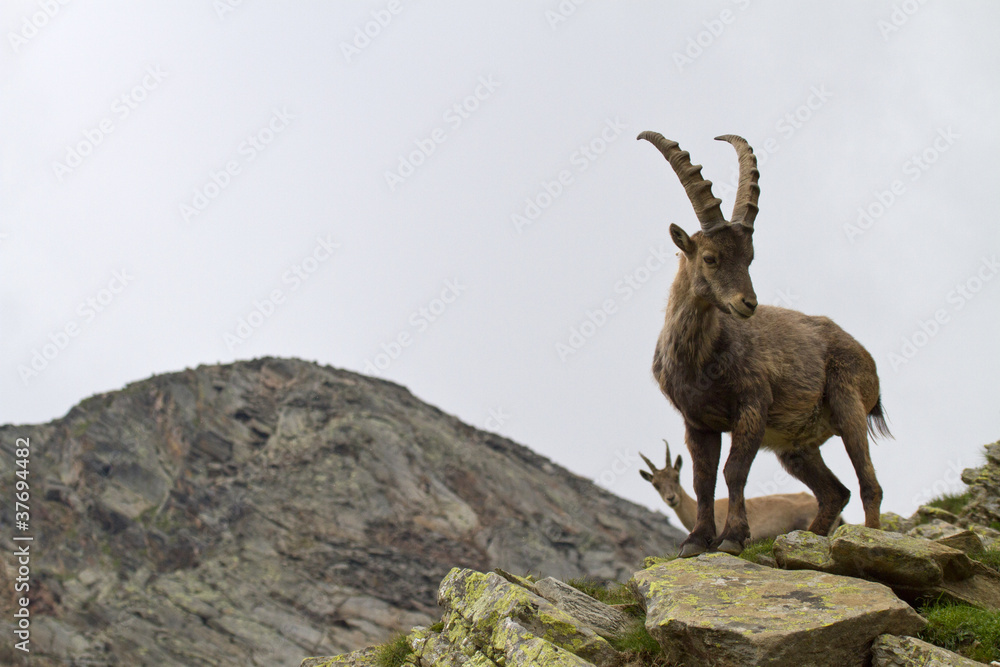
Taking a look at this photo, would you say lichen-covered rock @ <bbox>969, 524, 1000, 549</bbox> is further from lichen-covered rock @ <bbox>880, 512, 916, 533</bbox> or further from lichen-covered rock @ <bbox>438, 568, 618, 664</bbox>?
lichen-covered rock @ <bbox>438, 568, 618, 664</bbox>

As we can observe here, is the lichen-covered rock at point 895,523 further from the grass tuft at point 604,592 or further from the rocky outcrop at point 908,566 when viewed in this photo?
the grass tuft at point 604,592

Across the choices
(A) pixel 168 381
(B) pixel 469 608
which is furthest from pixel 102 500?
(B) pixel 469 608

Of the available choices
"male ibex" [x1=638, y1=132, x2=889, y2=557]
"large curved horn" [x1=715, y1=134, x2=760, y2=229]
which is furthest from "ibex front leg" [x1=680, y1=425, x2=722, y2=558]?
"large curved horn" [x1=715, y1=134, x2=760, y2=229]

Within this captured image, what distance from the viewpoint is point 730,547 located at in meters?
8.59

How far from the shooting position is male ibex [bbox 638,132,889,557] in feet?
28.1

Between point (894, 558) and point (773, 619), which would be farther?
point (894, 558)

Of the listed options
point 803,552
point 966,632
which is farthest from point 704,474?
point 966,632

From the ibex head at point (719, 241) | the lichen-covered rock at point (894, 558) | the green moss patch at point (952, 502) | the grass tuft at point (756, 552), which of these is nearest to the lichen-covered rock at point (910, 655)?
the lichen-covered rock at point (894, 558)

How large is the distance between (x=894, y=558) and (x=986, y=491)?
546cm

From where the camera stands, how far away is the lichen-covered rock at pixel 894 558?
24.7 ft

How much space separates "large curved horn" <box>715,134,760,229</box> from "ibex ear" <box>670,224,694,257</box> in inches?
18.6

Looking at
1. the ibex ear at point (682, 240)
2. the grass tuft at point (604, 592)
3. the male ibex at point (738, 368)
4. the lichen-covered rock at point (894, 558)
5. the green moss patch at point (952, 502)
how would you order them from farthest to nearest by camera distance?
the green moss patch at point (952, 502)
the grass tuft at point (604, 592)
the ibex ear at point (682, 240)
the male ibex at point (738, 368)
the lichen-covered rock at point (894, 558)

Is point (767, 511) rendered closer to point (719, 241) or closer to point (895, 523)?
point (895, 523)

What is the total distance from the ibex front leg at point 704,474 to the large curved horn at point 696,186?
219 centimetres
